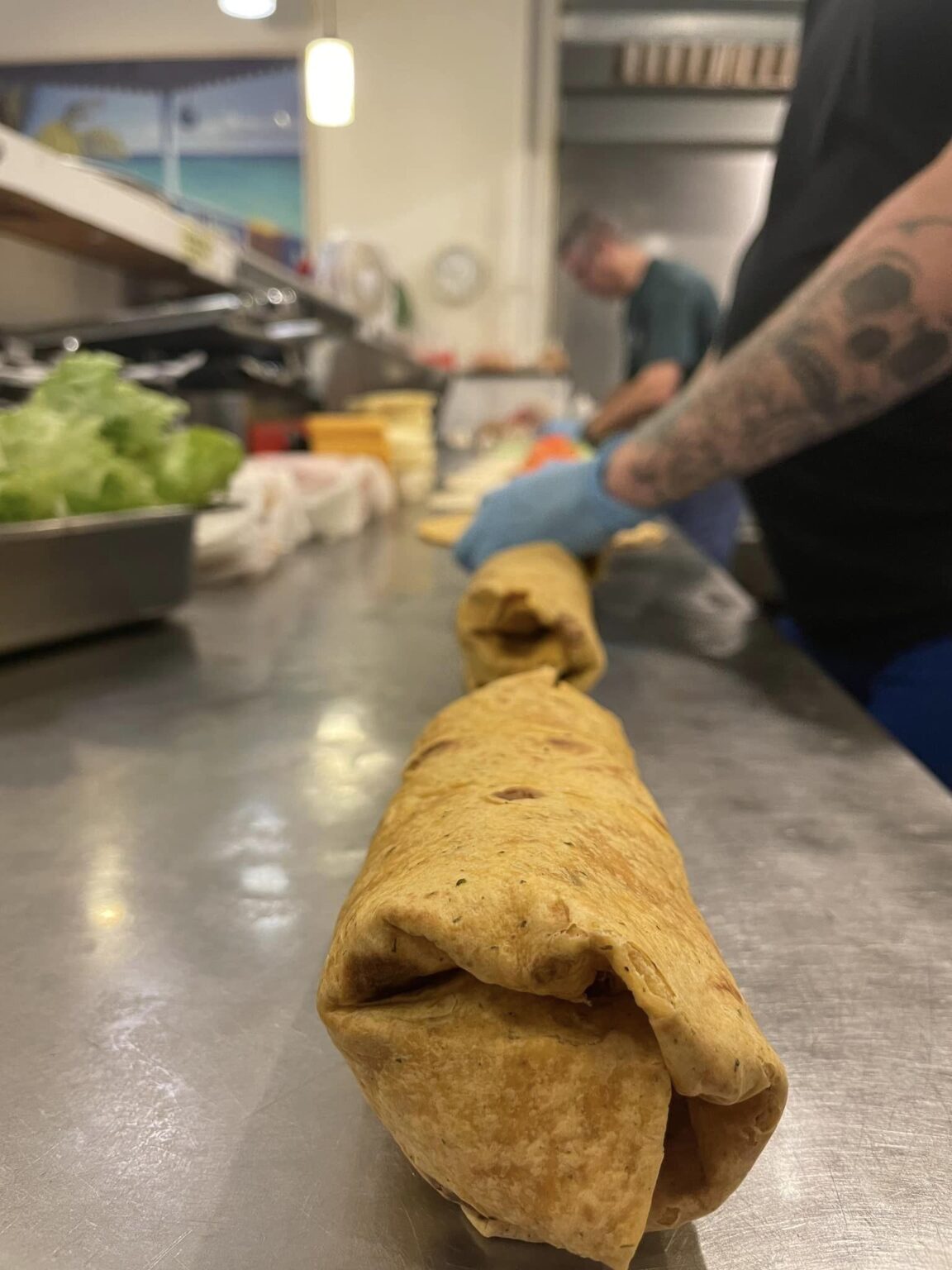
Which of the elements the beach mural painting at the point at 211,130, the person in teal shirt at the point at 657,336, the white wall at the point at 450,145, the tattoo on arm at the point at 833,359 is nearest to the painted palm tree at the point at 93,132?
the beach mural painting at the point at 211,130

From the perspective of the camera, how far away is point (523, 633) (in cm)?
101

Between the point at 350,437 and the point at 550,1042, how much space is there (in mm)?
2377

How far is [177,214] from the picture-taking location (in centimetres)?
194

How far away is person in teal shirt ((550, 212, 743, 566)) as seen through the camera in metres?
3.15

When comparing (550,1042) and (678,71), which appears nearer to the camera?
(550,1042)

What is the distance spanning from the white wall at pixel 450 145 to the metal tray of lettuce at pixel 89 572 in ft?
17.7

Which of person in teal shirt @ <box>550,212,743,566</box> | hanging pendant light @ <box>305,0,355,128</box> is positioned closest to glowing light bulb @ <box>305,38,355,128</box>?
hanging pendant light @ <box>305,0,355,128</box>

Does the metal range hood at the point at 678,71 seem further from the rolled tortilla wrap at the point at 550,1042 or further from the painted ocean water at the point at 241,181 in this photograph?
the rolled tortilla wrap at the point at 550,1042

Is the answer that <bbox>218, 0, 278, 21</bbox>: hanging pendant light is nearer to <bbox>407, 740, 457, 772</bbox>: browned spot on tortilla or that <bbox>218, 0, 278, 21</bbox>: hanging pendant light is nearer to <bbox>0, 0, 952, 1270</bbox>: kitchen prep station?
<bbox>0, 0, 952, 1270</bbox>: kitchen prep station

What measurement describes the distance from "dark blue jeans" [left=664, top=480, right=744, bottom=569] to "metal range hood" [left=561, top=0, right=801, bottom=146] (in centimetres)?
375

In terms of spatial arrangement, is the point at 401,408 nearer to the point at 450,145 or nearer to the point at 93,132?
the point at 93,132

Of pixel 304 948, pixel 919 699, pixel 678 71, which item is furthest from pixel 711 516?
pixel 678 71

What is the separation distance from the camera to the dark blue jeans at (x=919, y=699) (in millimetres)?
1271

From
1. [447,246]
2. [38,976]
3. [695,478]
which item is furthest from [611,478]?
[447,246]
